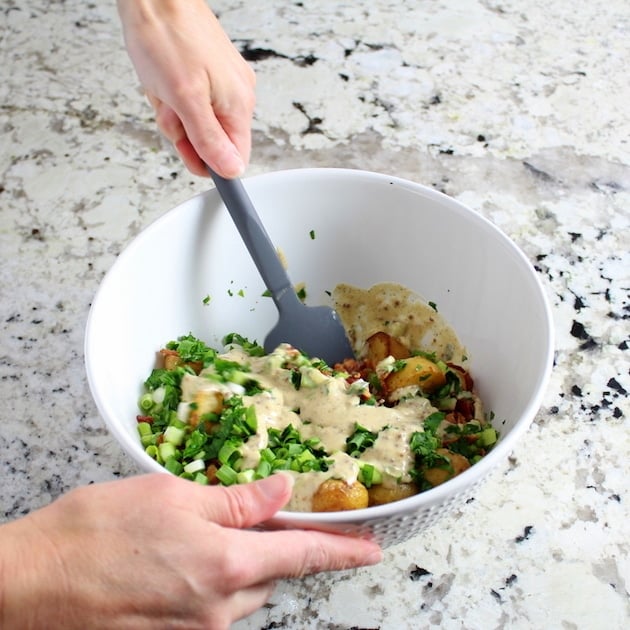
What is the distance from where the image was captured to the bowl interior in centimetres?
110

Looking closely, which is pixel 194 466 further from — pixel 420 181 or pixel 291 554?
pixel 420 181

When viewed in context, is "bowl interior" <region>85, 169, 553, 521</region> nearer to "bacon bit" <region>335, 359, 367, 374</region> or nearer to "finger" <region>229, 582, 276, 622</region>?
"bacon bit" <region>335, 359, 367, 374</region>

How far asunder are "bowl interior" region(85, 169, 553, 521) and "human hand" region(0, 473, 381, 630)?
0.69 feet

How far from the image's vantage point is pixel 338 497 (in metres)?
0.92

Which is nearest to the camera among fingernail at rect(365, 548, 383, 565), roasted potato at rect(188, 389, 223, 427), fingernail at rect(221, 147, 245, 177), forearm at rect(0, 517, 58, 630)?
forearm at rect(0, 517, 58, 630)

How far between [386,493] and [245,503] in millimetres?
218

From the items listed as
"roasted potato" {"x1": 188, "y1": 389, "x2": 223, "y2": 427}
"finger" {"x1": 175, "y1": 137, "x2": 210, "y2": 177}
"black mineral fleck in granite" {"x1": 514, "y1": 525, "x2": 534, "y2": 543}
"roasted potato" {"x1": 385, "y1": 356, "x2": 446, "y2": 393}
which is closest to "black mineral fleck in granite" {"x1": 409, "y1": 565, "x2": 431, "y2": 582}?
"black mineral fleck in granite" {"x1": 514, "y1": 525, "x2": 534, "y2": 543}

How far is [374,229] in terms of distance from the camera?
51.4 inches

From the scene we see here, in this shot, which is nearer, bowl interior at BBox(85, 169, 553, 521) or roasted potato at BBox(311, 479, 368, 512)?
roasted potato at BBox(311, 479, 368, 512)

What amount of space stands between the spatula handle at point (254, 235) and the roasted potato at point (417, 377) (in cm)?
21

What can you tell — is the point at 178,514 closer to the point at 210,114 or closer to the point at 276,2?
the point at 210,114

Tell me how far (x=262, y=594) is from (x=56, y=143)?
1.20 meters

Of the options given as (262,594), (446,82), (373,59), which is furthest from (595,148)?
(262,594)

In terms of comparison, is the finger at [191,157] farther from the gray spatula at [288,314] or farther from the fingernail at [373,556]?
the fingernail at [373,556]
